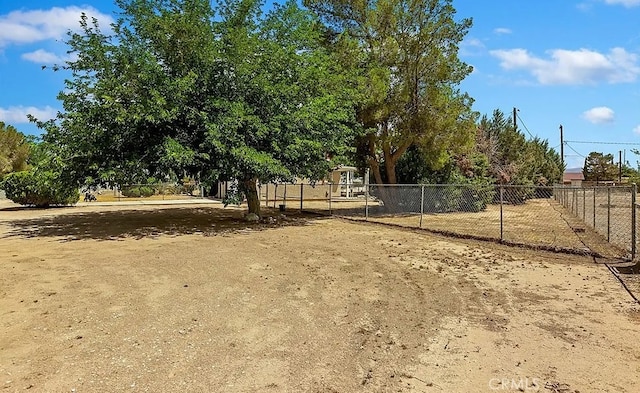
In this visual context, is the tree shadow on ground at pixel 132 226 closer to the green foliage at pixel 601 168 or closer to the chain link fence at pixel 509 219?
the chain link fence at pixel 509 219

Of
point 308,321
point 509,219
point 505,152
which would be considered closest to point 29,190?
point 308,321

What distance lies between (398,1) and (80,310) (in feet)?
57.6

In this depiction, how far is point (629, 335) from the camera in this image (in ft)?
15.6

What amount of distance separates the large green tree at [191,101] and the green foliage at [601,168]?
57.3 metres

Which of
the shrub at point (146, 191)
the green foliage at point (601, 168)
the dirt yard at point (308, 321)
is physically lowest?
the dirt yard at point (308, 321)

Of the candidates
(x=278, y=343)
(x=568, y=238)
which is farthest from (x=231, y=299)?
(x=568, y=238)

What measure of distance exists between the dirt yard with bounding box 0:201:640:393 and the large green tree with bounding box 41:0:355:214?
3.59 m

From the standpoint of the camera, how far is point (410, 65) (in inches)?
746

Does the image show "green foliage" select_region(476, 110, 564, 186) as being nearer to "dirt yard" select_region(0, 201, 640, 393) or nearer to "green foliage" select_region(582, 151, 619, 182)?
"dirt yard" select_region(0, 201, 640, 393)

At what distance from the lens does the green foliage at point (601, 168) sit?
5841 centimetres

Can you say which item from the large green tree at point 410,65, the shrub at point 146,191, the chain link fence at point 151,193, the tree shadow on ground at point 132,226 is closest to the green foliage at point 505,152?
the large green tree at point 410,65

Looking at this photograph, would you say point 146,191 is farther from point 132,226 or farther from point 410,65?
point 410,65

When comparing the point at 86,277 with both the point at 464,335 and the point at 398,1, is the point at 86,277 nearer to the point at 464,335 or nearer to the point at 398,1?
the point at 464,335

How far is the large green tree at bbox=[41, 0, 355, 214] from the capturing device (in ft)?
40.1
